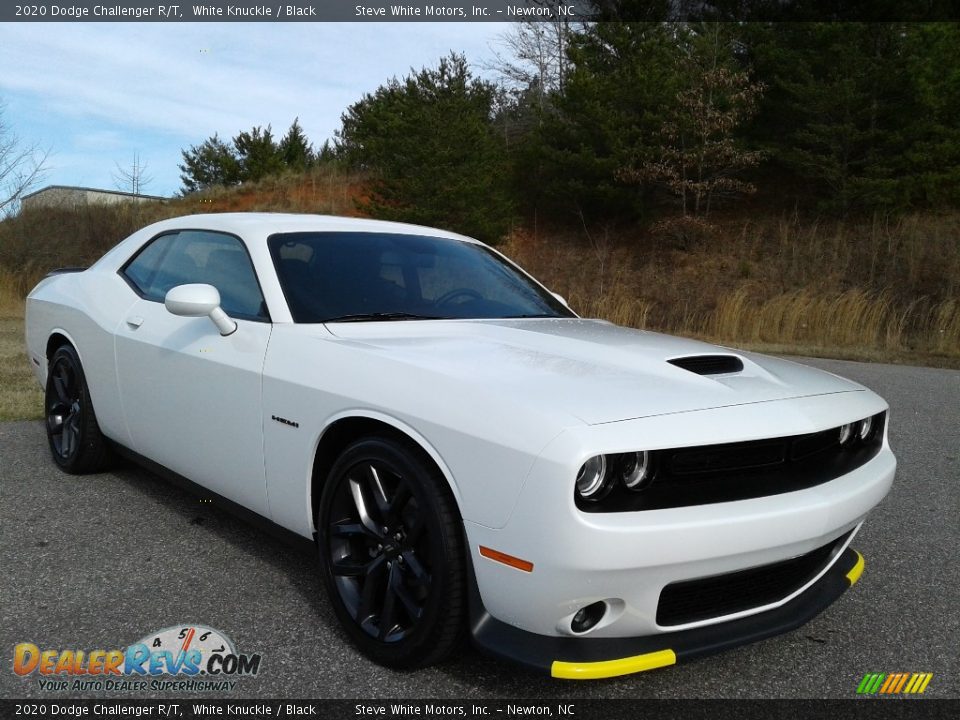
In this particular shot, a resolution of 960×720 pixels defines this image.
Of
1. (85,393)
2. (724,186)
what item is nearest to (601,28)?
(724,186)

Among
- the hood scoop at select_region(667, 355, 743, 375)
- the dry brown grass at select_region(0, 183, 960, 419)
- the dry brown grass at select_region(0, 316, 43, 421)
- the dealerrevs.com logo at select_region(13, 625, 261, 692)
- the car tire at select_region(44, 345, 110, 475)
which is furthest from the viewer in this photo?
the dry brown grass at select_region(0, 183, 960, 419)

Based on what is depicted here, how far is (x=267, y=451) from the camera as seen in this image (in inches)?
111

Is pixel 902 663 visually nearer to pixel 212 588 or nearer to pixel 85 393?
pixel 212 588

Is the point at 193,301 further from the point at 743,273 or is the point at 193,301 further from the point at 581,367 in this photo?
the point at 743,273

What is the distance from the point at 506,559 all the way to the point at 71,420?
333cm

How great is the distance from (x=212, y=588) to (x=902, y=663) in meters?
2.38

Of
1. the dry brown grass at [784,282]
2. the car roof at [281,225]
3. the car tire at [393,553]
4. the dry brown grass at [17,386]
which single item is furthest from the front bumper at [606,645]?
the dry brown grass at [784,282]

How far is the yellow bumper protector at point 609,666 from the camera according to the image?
6.52 feet

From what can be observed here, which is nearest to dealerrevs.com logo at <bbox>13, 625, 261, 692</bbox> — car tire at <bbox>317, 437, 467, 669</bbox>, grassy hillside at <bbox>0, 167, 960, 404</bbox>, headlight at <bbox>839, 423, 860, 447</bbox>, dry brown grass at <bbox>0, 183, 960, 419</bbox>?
car tire at <bbox>317, 437, 467, 669</bbox>

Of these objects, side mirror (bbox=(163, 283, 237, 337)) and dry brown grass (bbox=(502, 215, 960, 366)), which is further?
dry brown grass (bbox=(502, 215, 960, 366))

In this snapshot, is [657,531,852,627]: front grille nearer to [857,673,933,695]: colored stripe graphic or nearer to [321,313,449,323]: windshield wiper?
[857,673,933,695]: colored stripe graphic

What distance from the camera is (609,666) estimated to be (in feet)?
6.59

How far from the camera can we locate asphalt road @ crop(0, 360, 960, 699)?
7.74 feet

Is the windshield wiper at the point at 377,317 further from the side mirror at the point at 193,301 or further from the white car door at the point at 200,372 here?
the side mirror at the point at 193,301
